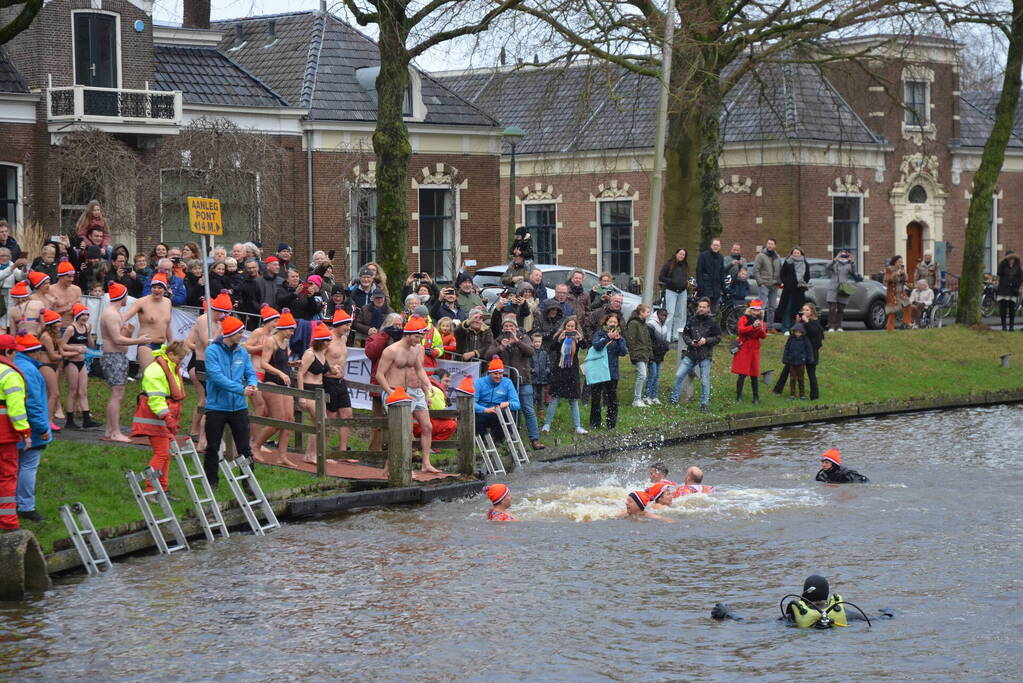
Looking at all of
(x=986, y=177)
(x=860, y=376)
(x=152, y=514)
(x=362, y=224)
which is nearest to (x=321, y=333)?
(x=152, y=514)

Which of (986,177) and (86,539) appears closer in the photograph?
(86,539)

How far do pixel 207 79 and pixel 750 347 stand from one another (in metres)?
16.8

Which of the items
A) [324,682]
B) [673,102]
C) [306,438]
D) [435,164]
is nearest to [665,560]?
[324,682]

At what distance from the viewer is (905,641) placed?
12.1 meters

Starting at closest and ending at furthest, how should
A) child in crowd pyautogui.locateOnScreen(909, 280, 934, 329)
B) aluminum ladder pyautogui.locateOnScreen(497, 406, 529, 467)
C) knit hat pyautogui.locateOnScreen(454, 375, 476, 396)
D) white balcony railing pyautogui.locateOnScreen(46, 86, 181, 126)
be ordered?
knit hat pyautogui.locateOnScreen(454, 375, 476, 396) → aluminum ladder pyautogui.locateOnScreen(497, 406, 529, 467) → white balcony railing pyautogui.locateOnScreen(46, 86, 181, 126) → child in crowd pyautogui.locateOnScreen(909, 280, 934, 329)

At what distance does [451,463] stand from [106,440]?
4435 mm

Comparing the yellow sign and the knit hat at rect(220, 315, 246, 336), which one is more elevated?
the yellow sign

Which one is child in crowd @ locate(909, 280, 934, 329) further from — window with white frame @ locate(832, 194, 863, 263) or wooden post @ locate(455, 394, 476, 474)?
wooden post @ locate(455, 394, 476, 474)

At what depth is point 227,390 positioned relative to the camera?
16953mm

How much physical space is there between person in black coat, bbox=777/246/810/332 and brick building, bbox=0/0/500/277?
11.8m

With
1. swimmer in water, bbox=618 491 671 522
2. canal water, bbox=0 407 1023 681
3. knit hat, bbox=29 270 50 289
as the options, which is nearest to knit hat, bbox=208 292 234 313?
knit hat, bbox=29 270 50 289

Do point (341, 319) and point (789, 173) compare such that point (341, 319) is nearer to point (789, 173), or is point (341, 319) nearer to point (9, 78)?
point (9, 78)

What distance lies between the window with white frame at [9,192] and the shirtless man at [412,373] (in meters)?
16.0

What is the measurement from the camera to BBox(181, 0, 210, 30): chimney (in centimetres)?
3894
